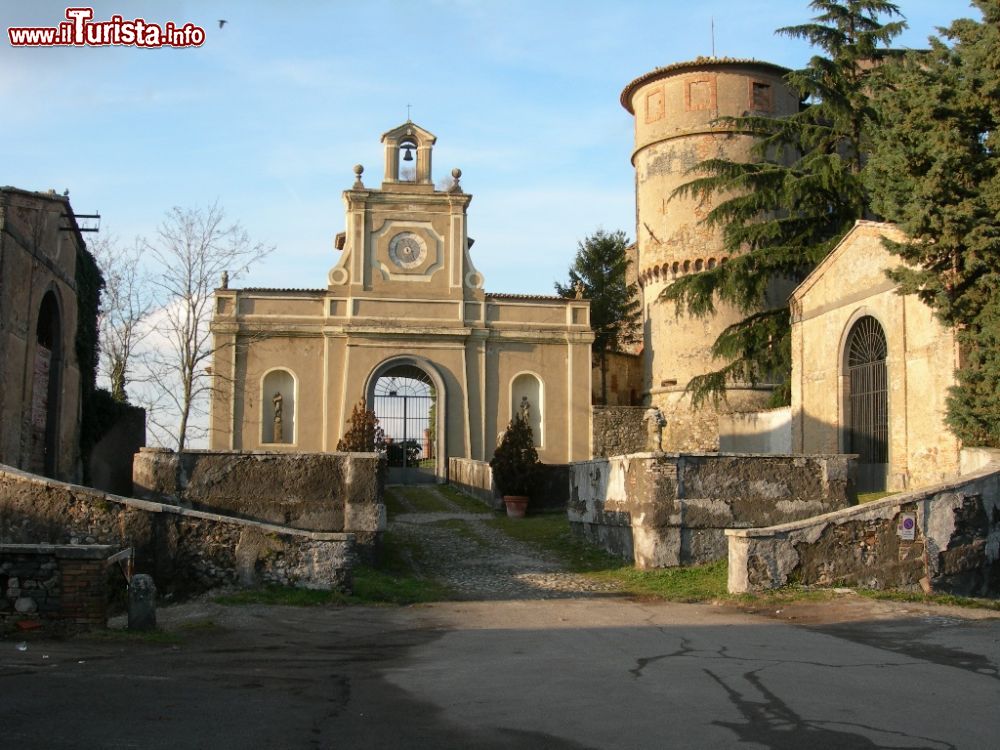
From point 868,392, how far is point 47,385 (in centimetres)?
1567

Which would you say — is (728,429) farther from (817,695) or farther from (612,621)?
(817,695)

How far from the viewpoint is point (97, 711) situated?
6312 mm

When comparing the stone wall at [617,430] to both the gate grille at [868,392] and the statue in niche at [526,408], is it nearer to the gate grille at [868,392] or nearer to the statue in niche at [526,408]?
the statue in niche at [526,408]

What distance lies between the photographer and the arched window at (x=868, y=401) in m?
20.5

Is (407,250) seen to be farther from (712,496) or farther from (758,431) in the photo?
(712,496)

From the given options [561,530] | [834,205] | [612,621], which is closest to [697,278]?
[834,205]

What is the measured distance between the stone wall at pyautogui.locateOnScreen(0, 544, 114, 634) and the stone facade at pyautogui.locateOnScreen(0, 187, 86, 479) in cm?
771

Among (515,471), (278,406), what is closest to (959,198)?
(515,471)

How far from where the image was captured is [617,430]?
38250 millimetres

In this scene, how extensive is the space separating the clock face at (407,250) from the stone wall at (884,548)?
26.9 metres

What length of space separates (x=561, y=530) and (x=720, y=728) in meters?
13.5

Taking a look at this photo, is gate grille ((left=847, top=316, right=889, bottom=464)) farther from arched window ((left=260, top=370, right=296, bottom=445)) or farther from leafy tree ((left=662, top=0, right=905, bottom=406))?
arched window ((left=260, top=370, right=296, bottom=445))

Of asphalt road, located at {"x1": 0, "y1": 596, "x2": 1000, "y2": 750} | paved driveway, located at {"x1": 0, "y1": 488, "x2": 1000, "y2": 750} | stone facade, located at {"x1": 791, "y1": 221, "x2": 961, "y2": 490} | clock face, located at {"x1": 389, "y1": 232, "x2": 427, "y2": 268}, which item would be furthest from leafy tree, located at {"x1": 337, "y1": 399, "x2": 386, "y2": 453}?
asphalt road, located at {"x1": 0, "y1": 596, "x2": 1000, "y2": 750}

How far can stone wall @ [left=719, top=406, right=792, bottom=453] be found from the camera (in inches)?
1030
